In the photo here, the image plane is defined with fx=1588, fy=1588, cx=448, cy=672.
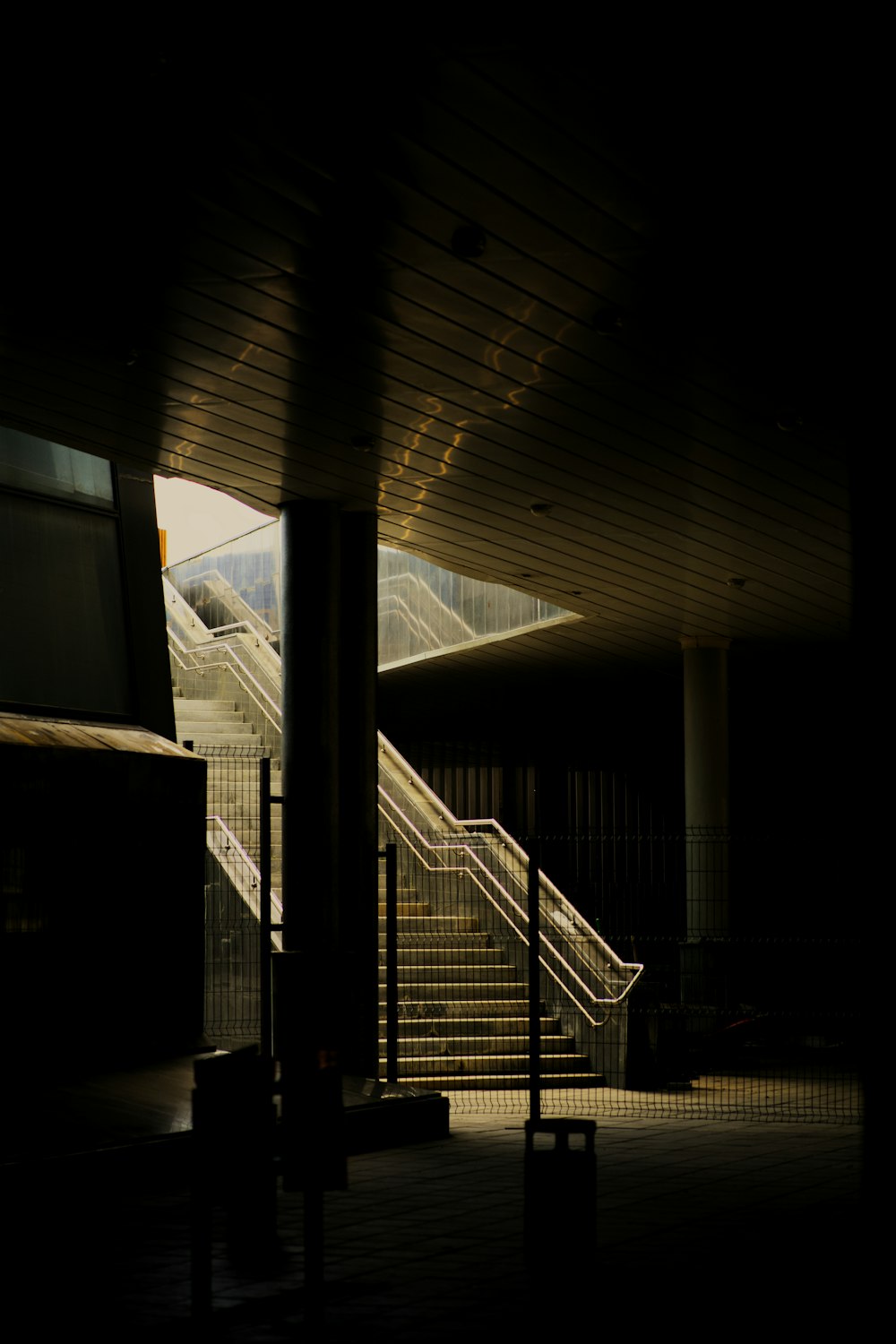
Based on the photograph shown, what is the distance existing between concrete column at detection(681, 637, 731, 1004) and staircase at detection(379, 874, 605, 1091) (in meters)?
4.66

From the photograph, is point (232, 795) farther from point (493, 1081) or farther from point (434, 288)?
point (434, 288)

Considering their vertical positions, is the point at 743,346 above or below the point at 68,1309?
above

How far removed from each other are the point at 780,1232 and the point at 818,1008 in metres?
15.6

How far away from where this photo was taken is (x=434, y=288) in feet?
27.9

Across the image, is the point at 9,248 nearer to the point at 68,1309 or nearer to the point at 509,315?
the point at 509,315

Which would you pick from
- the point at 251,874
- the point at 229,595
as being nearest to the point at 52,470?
the point at 251,874

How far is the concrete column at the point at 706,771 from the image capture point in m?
21.9

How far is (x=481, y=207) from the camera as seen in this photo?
24.5 feet

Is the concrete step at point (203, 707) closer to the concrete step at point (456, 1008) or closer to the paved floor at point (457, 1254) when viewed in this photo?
the concrete step at point (456, 1008)

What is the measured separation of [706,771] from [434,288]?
14805 mm

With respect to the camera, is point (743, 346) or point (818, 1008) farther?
point (818, 1008)

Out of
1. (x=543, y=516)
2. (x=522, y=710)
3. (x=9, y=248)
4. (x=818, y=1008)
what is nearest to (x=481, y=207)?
(x=9, y=248)

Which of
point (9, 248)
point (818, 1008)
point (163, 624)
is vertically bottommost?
point (818, 1008)

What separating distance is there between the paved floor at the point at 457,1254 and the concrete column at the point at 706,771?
410 inches
